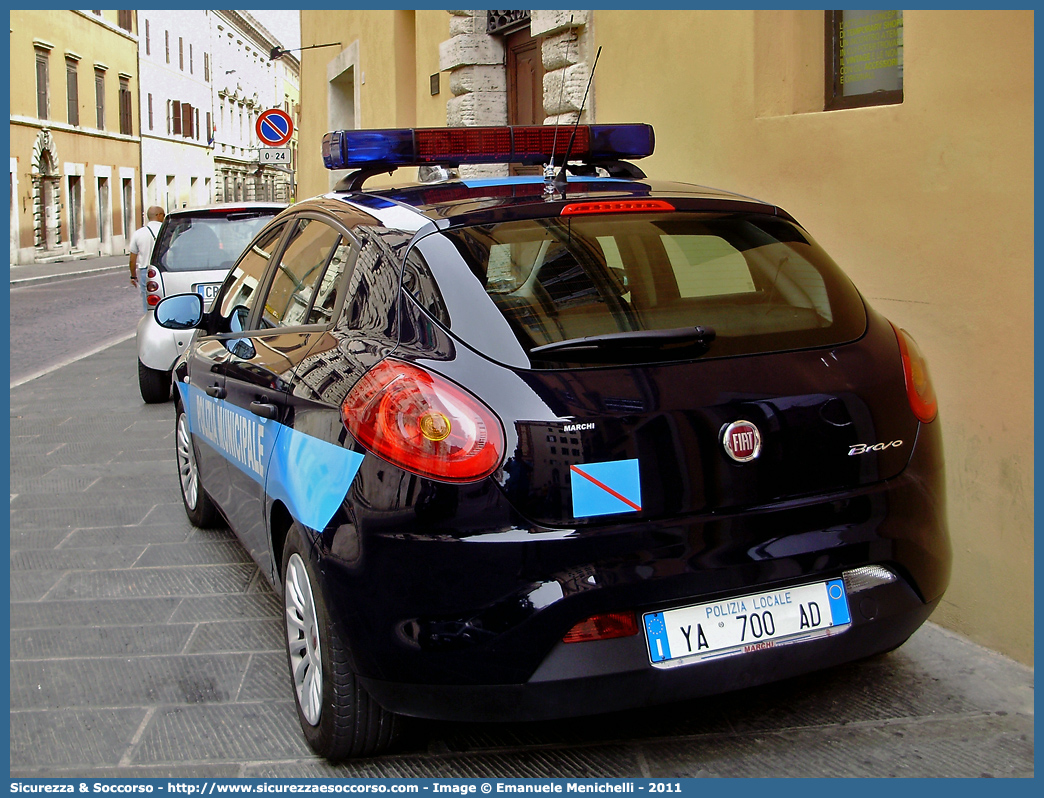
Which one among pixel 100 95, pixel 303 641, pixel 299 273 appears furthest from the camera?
pixel 100 95

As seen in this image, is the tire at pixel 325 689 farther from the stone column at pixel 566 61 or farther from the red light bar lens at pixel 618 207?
the stone column at pixel 566 61

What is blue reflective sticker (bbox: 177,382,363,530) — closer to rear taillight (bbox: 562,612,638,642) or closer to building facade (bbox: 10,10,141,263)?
rear taillight (bbox: 562,612,638,642)

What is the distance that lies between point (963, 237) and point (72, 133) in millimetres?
38352

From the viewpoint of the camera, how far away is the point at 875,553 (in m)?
2.65

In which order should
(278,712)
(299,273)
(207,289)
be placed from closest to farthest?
(278,712) < (299,273) < (207,289)

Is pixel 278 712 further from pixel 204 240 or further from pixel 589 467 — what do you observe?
pixel 204 240

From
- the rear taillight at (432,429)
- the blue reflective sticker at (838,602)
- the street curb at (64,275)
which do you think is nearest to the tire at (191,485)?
the rear taillight at (432,429)

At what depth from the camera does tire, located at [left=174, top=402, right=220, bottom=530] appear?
4.95 m

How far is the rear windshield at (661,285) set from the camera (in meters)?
2.58

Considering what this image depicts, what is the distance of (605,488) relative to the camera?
2424mm

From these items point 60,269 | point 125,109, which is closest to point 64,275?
point 60,269

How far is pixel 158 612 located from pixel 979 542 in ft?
9.77

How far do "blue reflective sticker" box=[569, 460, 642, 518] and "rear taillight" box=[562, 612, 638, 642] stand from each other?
24cm

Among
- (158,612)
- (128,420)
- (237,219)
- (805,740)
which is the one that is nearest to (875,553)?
(805,740)
